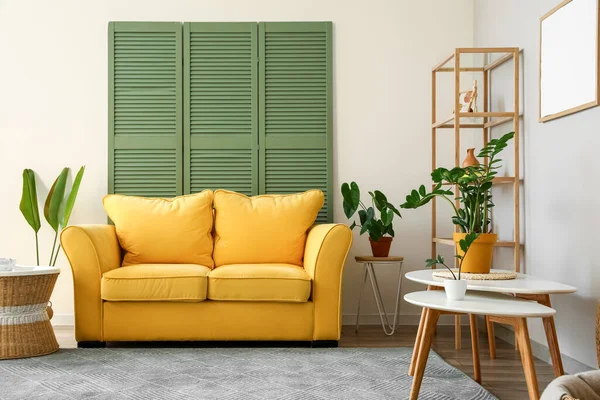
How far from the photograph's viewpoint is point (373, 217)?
4.25 m

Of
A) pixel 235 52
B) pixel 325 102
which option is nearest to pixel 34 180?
pixel 235 52

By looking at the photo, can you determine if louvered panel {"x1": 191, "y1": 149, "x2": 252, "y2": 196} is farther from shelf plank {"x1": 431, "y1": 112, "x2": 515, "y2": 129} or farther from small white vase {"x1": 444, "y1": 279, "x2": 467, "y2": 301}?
small white vase {"x1": 444, "y1": 279, "x2": 467, "y2": 301}

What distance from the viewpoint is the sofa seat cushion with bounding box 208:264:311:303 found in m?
3.60

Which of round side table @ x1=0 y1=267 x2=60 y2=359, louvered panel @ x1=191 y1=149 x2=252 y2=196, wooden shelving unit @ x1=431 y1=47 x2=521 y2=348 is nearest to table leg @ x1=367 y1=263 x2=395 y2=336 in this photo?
wooden shelving unit @ x1=431 y1=47 x2=521 y2=348

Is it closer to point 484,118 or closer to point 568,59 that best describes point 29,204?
point 484,118

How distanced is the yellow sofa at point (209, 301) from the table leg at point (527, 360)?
151cm

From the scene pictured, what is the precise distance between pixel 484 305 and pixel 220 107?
9.19ft

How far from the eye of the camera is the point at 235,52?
4.58m

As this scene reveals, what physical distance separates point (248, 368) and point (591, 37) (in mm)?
2273

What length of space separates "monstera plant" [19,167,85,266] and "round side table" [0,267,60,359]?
864 mm

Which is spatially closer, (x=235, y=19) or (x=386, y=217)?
(x=386, y=217)

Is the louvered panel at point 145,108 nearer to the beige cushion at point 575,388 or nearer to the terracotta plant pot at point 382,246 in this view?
the terracotta plant pot at point 382,246

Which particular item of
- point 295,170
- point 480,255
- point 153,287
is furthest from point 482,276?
point 295,170

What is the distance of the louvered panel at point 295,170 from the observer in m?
4.58
